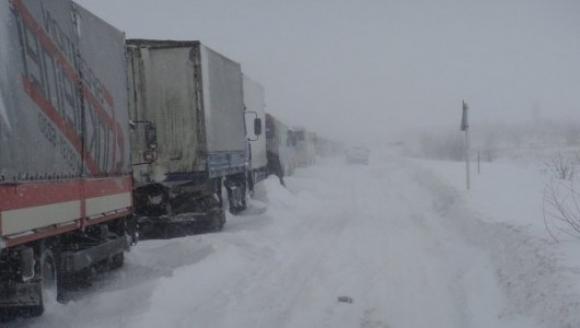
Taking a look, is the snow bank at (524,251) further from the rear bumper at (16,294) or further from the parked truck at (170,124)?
the parked truck at (170,124)

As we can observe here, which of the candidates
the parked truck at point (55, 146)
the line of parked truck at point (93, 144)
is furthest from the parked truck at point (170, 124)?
the parked truck at point (55, 146)

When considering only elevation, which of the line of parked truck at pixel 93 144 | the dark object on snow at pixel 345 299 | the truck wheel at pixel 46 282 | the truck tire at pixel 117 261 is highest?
the line of parked truck at pixel 93 144

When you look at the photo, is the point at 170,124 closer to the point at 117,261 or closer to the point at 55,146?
the point at 117,261

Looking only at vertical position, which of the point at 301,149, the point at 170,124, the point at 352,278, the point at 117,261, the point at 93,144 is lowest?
the point at 352,278

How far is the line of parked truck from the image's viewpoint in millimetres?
5594

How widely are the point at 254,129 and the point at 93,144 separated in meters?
11.3

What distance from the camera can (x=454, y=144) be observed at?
5941 centimetres

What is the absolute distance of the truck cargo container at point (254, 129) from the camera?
1869 centimetres

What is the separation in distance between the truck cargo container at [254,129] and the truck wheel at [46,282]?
39.0ft

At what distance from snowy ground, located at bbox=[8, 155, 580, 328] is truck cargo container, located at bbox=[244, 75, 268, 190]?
509 cm

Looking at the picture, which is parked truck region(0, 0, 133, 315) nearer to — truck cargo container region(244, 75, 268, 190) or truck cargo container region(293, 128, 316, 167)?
truck cargo container region(244, 75, 268, 190)

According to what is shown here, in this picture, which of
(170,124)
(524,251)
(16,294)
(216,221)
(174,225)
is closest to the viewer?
(16,294)

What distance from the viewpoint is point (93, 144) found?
771 cm

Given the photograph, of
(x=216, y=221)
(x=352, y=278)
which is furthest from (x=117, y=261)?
(x=216, y=221)
